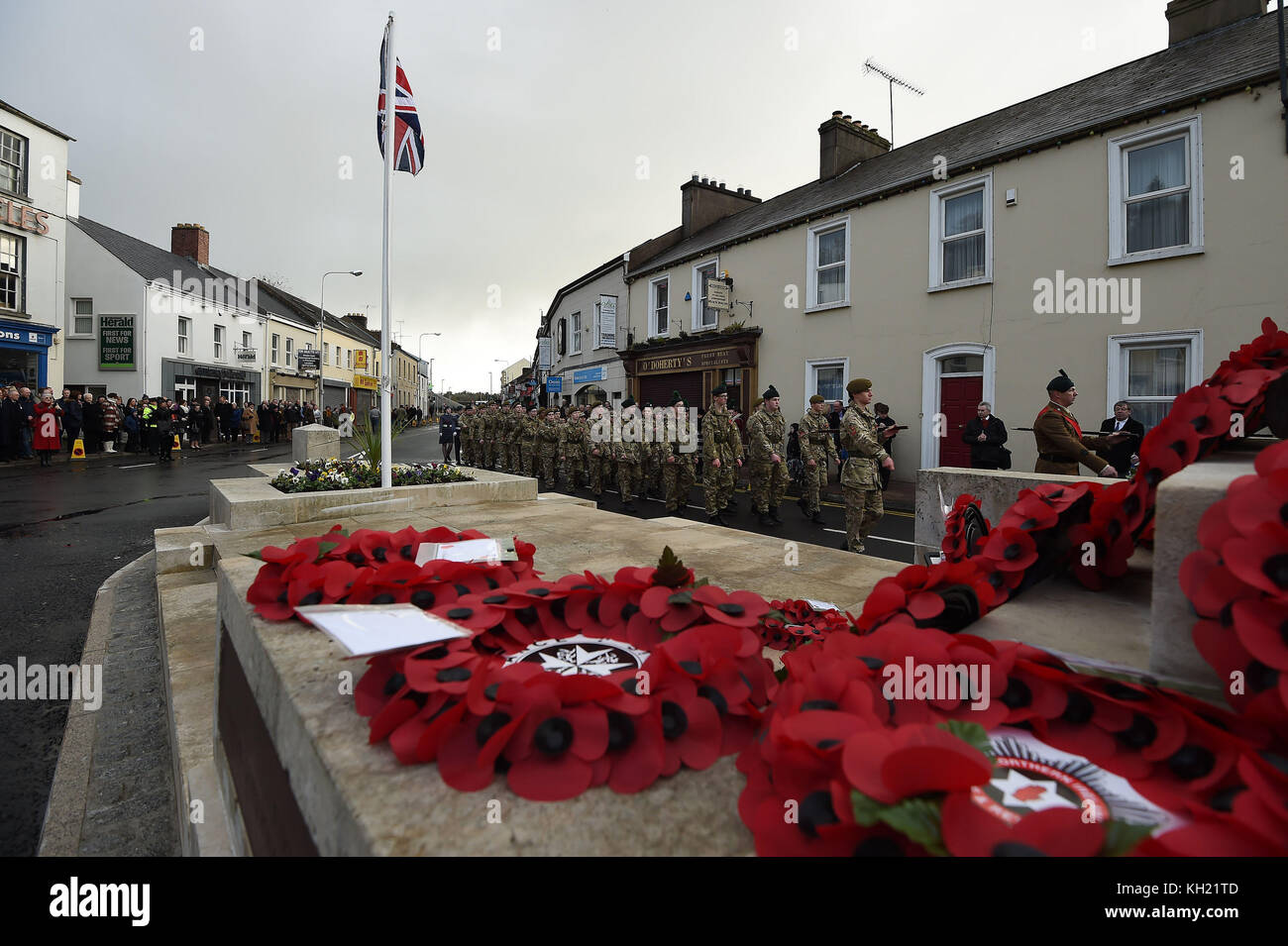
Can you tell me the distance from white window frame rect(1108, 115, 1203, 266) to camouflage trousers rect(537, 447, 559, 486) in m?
11.2

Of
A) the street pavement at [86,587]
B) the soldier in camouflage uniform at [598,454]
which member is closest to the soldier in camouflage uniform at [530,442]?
the soldier in camouflage uniform at [598,454]

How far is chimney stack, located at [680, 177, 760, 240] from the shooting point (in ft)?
72.7

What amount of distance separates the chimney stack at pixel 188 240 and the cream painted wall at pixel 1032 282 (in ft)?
111

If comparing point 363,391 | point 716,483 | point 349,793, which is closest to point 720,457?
point 716,483

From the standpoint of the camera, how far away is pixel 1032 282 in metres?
11.5

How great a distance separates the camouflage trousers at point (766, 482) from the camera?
10180 millimetres

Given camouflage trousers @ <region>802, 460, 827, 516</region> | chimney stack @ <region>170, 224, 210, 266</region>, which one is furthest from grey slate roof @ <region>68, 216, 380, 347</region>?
camouflage trousers @ <region>802, 460, 827, 516</region>

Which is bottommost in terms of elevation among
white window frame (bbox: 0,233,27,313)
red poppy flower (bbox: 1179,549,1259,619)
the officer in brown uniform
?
red poppy flower (bbox: 1179,549,1259,619)

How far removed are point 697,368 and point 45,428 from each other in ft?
59.0

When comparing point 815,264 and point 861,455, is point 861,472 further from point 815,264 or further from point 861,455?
point 815,264

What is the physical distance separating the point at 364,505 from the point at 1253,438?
6609 millimetres

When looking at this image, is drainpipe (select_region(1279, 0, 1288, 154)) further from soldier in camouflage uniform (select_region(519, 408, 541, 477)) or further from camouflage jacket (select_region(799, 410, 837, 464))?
soldier in camouflage uniform (select_region(519, 408, 541, 477))
